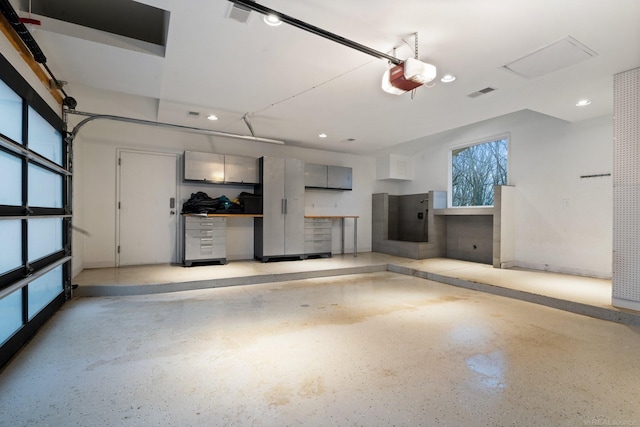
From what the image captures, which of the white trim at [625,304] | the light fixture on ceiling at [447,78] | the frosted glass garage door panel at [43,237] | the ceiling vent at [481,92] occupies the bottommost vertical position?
the white trim at [625,304]

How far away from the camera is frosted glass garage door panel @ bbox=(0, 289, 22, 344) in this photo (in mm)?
2240

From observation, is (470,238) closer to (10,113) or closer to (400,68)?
(400,68)

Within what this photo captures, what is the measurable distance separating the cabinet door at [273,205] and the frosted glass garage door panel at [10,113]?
3.85 m

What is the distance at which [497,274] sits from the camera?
5055 millimetres

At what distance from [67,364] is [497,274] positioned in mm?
5554

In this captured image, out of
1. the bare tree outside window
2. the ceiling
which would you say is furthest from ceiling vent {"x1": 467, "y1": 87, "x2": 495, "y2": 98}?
the bare tree outside window

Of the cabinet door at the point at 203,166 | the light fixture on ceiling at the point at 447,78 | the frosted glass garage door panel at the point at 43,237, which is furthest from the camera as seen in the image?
the cabinet door at the point at 203,166

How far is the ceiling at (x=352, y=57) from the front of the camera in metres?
2.34

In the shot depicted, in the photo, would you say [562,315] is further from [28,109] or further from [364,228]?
[28,109]

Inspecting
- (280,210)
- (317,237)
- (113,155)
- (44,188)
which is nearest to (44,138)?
(44,188)

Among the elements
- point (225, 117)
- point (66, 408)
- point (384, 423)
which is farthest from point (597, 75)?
point (66, 408)

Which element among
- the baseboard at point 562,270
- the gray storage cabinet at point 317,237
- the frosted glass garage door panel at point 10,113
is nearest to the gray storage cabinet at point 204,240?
the gray storage cabinet at point 317,237

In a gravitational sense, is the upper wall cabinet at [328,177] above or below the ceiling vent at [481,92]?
below

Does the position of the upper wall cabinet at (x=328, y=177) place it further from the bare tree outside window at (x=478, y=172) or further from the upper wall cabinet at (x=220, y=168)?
the bare tree outside window at (x=478, y=172)
